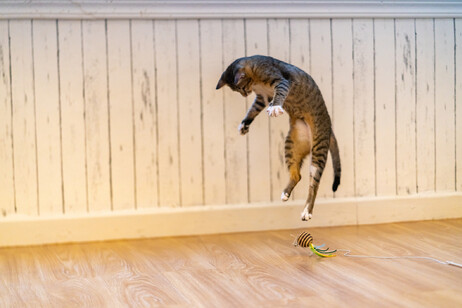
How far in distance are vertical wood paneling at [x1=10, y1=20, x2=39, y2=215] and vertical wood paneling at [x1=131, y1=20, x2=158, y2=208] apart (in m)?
0.49

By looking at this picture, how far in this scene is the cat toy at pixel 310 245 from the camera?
8.25 ft

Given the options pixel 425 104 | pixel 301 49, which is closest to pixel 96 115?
pixel 301 49

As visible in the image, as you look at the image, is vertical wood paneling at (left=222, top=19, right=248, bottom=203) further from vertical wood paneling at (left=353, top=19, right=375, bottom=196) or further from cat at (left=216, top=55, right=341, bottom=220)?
vertical wood paneling at (left=353, top=19, right=375, bottom=196)

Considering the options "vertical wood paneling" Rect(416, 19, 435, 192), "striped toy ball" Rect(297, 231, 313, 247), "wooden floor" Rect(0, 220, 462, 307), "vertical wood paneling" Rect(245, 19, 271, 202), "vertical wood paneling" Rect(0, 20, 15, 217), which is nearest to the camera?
"wooden floor" Rect(0, 220, 462, 307)

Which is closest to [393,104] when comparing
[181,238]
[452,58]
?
[452,58]

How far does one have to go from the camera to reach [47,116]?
9.68 ft

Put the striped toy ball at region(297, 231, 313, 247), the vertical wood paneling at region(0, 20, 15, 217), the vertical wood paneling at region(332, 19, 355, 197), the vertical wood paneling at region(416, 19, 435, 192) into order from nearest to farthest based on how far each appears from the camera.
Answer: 1. the striped toy ball at region(297, 231, 313, 247)
2. the vertical wood paneling at region(0, 20, 15, 217)
3. the vertical wood paneling at region(332, 19, 355, 197)
4. the vertical wood paneling at region(416, 19, 435, 192)

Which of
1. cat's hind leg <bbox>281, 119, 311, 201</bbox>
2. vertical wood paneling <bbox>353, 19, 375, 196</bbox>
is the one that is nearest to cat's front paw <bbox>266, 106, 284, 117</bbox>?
cat's hind leg <bbox>281, 119, 311, 201</bbox>

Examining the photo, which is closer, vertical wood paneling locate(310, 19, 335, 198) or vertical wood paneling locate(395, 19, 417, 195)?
vertical wood paneling locate(310, 19, 335, 198)

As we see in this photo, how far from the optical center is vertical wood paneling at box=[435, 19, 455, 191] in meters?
3.35

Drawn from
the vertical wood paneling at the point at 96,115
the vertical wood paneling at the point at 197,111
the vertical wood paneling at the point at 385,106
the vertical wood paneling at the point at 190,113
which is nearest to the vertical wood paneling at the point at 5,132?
the vertical wood paneling at the point at 197,111

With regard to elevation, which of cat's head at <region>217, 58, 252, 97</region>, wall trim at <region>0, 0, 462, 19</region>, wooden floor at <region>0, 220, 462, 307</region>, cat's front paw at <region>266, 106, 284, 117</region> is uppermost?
wall trim at <region>0, 0, 462, 19</region>

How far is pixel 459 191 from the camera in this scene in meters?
3.41

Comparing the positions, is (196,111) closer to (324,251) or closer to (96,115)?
(96,115)
